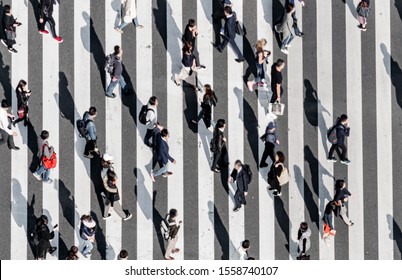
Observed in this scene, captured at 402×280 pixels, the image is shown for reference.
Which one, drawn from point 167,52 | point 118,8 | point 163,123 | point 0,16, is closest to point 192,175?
point 163,123

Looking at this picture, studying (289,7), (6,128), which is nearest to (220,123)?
(289,7)

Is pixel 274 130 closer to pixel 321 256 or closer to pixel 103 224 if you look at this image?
pixel 321 256

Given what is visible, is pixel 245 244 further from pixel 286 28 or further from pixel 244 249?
Answer: pixel 286 28

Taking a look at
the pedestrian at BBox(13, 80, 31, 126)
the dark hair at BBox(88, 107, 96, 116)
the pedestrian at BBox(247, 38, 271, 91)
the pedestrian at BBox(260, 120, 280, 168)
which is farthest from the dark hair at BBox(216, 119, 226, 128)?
the pedestrian at BBox(13, 80, 31, 126)

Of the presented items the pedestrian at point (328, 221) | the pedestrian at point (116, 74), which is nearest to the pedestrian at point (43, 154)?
the pedestrian at point (116, 74)

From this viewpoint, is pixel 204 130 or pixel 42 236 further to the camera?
pixel 204 130

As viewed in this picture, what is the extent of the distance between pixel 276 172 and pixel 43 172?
704 cm

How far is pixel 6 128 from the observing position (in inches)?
832

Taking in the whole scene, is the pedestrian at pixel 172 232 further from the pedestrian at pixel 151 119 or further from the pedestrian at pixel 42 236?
the pedestrian at pixel 42 236

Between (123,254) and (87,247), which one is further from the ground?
(87,247)

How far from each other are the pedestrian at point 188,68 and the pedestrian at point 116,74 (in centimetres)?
161

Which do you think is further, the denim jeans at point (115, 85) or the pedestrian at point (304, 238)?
the denim jeans at point (115, 85)

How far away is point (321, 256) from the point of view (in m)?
21.9

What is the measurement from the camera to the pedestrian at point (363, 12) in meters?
21.5
